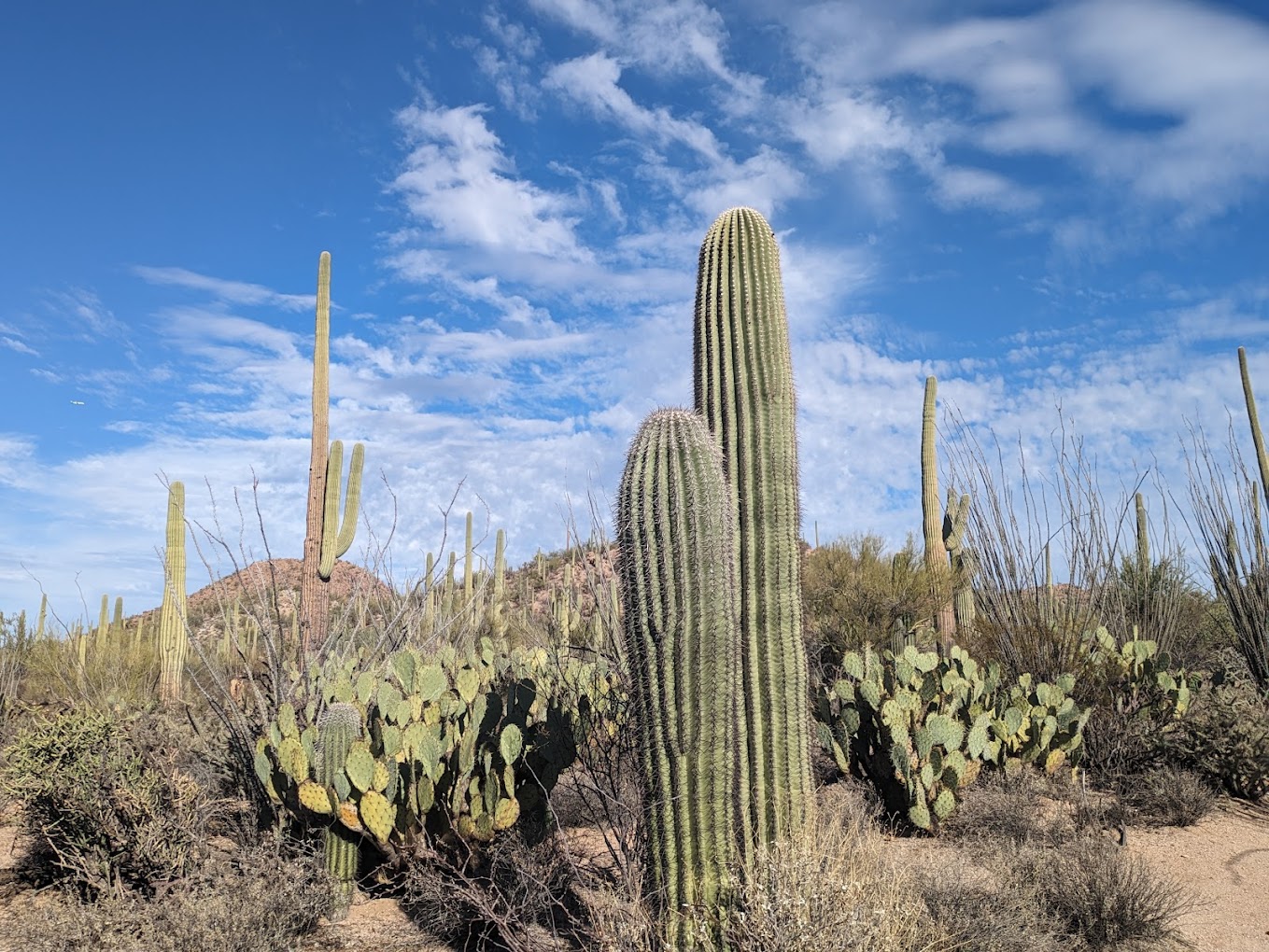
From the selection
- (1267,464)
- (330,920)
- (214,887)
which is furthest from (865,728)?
(1267,464)

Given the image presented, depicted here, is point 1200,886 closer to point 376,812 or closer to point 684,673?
point 684,673

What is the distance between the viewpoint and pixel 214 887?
5180mm

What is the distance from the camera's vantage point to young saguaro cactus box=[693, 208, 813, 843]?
4512mm

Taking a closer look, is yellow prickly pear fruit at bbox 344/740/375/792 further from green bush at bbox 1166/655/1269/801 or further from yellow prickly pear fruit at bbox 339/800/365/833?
green bush at bbox 1166/655/1269/801

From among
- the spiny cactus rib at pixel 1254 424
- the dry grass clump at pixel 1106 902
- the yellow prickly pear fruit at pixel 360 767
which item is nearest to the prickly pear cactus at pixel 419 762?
the yellow prickly pear fruit at pixel 360 767

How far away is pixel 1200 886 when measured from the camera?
5883 mm

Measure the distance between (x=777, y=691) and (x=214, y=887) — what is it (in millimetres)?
3251

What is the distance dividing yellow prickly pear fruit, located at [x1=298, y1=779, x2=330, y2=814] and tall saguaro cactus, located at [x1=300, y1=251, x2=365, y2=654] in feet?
12.6

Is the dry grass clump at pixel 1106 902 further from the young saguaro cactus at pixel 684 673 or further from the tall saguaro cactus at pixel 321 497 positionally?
the tall saguaro cactus at pixel 321 497

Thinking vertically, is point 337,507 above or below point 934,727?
above

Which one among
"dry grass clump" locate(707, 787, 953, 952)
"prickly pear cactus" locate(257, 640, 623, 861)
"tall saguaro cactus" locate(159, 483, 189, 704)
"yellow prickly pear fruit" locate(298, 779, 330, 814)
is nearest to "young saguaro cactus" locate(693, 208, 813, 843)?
Result: "dry grass clump" locate(707, 787, 953, 952)

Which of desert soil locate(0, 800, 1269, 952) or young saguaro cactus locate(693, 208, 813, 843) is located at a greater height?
young saguaro cactus locate(693, 208, 813, 843)

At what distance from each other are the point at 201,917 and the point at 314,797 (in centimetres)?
95

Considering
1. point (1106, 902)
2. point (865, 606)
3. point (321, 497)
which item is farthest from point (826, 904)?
point (865, 606)
